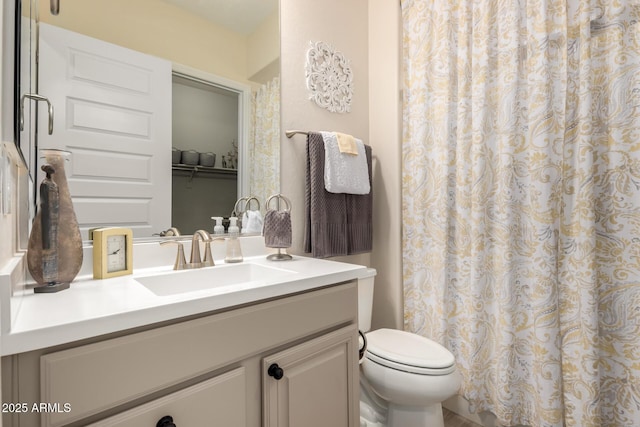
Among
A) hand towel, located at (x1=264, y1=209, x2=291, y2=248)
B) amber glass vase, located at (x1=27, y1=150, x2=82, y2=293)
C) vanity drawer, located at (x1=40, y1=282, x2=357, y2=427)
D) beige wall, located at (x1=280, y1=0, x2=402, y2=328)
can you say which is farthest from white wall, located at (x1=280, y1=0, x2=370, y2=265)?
amber glass vase, located at (x1=27, y1=150, x2=82, y2=293)

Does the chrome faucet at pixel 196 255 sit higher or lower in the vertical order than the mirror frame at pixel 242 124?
lower

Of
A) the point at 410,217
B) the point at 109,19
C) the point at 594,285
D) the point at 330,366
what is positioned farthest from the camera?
the point at 410,217

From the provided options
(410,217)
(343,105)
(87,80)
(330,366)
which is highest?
→ (343,105)

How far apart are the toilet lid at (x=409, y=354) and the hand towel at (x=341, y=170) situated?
729mm

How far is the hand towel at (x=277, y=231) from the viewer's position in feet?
4.24

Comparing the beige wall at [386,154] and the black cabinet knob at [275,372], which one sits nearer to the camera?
the black cabinet knob at [275,372]

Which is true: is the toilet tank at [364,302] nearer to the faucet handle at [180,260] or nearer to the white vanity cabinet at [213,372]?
the white vanity cabinet at [213,372]

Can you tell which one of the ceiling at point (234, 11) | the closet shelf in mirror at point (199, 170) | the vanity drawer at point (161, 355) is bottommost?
the vanity drawer at point (161, 355)

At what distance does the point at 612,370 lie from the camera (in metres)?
1.21

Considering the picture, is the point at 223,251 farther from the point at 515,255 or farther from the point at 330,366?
the point at 515,255

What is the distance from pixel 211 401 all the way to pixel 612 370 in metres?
1.49

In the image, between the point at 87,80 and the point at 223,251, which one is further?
the point at 223,251

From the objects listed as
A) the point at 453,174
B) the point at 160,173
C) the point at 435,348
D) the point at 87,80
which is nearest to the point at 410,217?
the point at 453,174

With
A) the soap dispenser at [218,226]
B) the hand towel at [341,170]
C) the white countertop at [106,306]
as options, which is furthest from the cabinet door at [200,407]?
the hand towel at [341,170]
